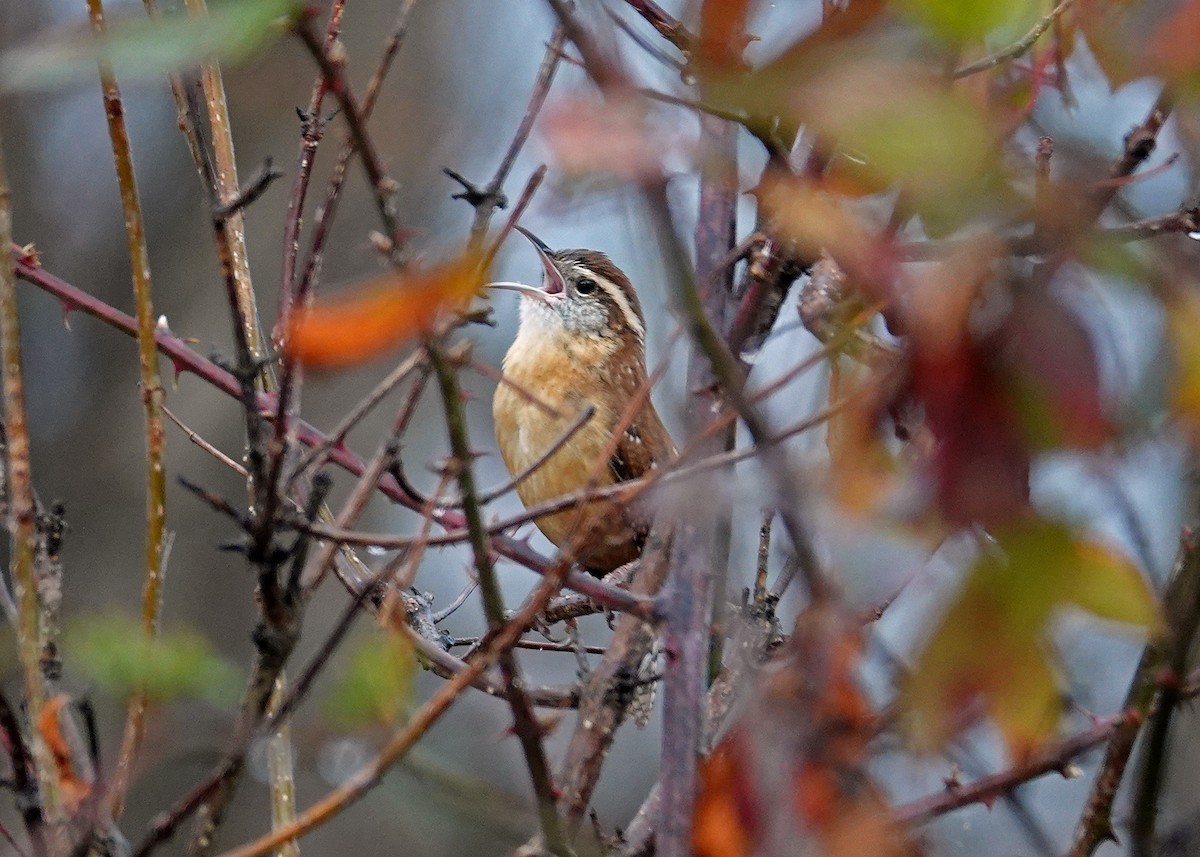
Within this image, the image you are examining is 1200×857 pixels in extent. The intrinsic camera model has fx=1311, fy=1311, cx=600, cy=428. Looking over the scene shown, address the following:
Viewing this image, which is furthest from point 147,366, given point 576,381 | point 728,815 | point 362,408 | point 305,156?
point 576,381

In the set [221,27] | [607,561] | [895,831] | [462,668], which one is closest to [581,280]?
[607,561]

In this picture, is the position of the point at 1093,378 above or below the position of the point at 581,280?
below

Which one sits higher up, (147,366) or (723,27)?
(147,366)

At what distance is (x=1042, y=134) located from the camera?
1.09m

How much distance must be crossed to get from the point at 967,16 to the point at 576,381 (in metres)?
3.73

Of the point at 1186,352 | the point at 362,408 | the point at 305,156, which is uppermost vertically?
the point at 305,156

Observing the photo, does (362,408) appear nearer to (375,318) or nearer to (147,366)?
(147,366)

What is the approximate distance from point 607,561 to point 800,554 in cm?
322

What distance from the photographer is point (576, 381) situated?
4.45 m

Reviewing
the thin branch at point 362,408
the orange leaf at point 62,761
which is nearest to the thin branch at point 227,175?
the thin branch at point 362,408

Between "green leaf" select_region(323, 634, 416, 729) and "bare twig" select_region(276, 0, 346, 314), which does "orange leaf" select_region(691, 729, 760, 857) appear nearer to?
"green leaf" select_region(323, 634, 416, 729)

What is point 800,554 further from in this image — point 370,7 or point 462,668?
point 370,7

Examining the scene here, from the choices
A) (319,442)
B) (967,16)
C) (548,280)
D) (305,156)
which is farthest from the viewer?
(548,280)

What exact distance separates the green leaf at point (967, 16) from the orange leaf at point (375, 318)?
1.13ft
